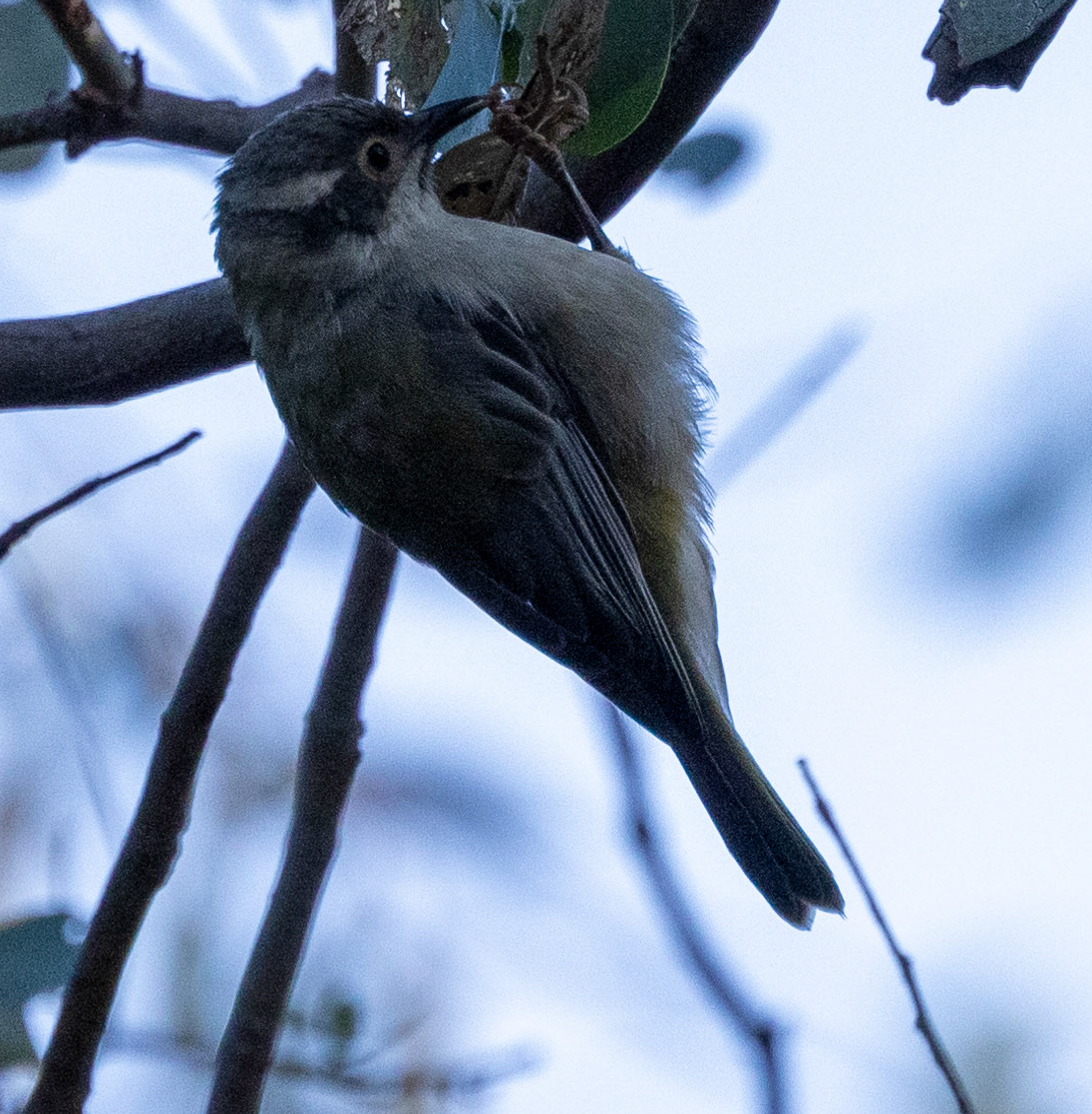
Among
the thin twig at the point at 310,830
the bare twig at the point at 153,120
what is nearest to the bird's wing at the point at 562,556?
the thin twig at the point at 310,830

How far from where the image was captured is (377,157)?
3.43 m

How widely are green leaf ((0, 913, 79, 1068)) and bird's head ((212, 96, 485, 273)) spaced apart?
1.44 m

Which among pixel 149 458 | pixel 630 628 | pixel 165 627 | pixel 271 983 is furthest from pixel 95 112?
pixel 165 627

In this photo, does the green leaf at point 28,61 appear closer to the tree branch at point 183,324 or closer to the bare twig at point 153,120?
the bare twig at point 153,120

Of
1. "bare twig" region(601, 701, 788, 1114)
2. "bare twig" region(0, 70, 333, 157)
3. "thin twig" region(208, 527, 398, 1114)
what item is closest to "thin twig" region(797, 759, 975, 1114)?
"bare twig" region(601, 701, 788, 1114)

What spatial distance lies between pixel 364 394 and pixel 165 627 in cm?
386

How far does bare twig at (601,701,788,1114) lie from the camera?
1.95 metres

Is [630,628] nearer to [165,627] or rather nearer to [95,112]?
[95,112]

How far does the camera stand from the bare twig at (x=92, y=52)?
338 centimetres

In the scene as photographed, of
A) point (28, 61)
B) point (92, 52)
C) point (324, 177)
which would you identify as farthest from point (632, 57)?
point (28, 61)

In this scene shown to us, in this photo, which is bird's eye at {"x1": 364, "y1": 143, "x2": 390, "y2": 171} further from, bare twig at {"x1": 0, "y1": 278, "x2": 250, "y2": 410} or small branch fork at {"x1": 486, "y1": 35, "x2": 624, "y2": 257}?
bare twig at {"x1": 0, "y1": 278, "x2": 250, "y2": 410}

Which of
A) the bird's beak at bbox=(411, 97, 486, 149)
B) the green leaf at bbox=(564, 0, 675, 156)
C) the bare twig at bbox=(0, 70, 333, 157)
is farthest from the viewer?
the bare twig at bbox=(0, 70, 333, 157)

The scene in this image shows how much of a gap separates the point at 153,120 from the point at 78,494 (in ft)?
4.78

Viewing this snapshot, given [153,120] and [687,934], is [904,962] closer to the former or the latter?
[687,934]
